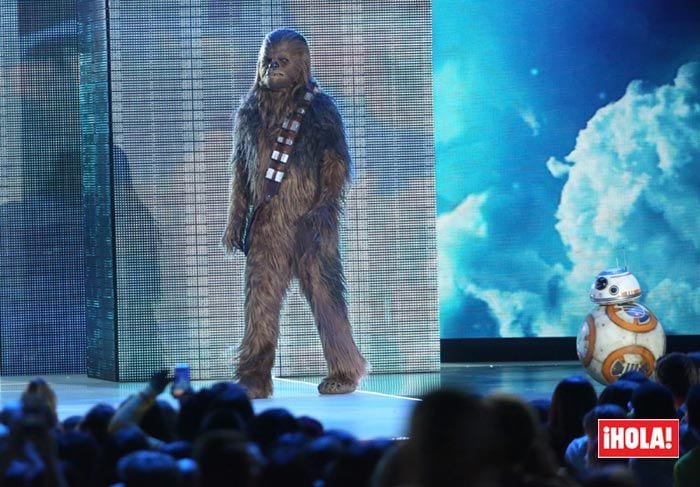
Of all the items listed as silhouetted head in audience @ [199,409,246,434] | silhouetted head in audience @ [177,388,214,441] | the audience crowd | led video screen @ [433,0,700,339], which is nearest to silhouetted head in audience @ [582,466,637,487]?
the audience crowd

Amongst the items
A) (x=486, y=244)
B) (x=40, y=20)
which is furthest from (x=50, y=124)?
(x=486, y=244)

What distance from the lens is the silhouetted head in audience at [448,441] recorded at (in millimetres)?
2566

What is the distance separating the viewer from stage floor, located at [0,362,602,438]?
25.1 ft

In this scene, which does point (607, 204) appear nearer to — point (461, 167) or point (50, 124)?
point (461, 167)

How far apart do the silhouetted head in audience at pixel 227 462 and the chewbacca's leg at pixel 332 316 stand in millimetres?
5212

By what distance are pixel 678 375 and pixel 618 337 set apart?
315 centimetres

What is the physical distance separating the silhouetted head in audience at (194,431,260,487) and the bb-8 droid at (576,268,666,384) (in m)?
5.62

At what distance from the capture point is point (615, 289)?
364 inches

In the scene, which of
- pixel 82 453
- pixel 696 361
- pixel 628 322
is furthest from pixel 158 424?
pixel 628 322

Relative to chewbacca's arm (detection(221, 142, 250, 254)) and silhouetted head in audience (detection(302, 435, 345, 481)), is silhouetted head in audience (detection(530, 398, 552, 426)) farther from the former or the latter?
chewbacca's arm (detection(221, 142, 250, 254))

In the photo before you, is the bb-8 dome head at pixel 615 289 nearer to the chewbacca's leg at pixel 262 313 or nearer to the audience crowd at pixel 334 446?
the chewbacca's leg at pixel 262 313

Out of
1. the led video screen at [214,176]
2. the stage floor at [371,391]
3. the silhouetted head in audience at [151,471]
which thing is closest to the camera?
the silhouetted head in audience at [151,471]

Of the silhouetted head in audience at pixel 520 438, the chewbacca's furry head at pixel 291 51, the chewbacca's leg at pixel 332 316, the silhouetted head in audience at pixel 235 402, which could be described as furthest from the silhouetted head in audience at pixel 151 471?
the chewbacca's furry head at pixel 291 51

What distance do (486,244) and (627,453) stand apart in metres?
6.87
